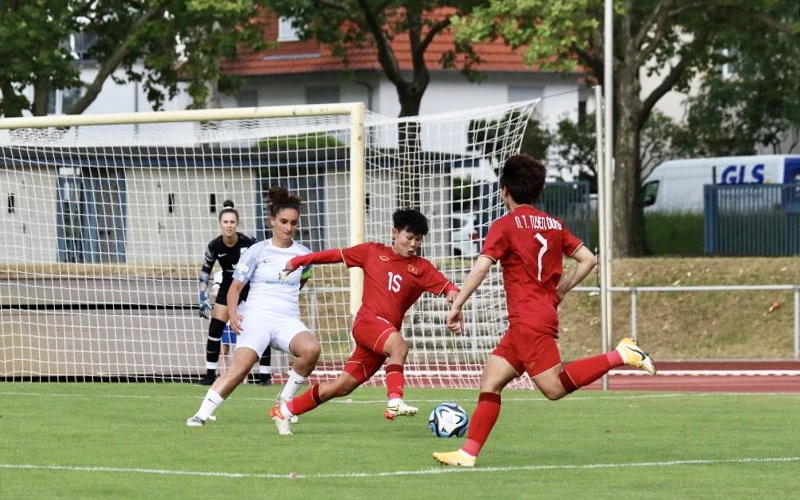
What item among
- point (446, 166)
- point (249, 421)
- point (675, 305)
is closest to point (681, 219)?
point (675, 305)

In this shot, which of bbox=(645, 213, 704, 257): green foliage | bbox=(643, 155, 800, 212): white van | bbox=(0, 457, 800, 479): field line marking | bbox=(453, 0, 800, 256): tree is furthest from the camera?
bbox=(643, 155, 800, 212): white van

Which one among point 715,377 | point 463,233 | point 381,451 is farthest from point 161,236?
point 381,451

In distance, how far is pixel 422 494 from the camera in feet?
28.2

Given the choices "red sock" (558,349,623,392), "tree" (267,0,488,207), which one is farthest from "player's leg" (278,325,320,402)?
"tree" (267,0,488,207)

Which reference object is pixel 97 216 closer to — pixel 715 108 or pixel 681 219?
pixel 681 219

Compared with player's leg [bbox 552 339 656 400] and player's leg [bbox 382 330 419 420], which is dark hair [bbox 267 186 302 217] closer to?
player's leg [bbox 382 330 419 420]

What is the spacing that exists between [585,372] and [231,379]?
10.3 ft

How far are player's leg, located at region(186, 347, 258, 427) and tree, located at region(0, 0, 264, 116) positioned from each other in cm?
1823

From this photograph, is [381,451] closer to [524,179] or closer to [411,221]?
[411,221]

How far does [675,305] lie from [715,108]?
27.1 m

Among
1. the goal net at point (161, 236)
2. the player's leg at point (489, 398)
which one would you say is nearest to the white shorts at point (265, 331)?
the player's leg at point (489, 398)

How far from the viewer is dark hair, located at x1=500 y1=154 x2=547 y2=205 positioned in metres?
9.95

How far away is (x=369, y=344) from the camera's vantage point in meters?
12.1

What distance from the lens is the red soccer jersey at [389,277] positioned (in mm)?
12164
